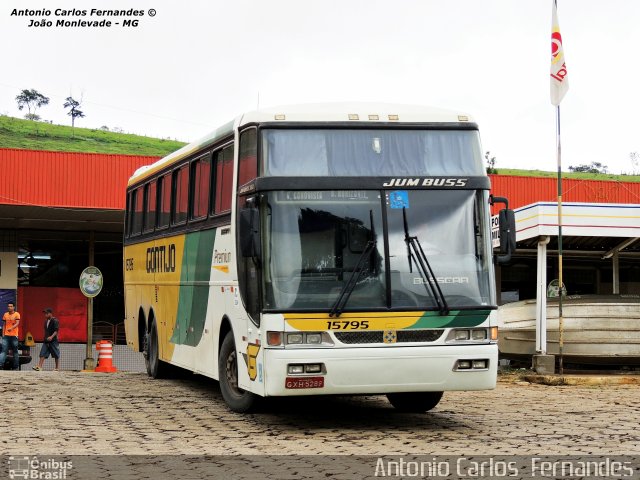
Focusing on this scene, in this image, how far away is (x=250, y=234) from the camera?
37.1ft

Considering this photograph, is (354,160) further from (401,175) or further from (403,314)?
(403,314)

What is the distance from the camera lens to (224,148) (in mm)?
13477

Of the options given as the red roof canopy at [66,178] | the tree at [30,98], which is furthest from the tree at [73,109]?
the red roof canopy at [66,178]

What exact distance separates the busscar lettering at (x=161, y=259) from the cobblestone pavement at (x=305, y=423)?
1821 millimetres

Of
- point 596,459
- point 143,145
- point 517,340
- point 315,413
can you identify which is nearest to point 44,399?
point 315,413

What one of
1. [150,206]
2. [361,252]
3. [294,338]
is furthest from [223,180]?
[150,206]

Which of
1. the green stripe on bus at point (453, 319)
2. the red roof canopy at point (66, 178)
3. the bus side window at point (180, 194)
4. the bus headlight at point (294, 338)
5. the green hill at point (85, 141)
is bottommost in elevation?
the bus headlight at point (294, 338)

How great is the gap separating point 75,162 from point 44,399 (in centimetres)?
1862

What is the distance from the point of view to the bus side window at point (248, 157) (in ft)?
Answer: 39.1

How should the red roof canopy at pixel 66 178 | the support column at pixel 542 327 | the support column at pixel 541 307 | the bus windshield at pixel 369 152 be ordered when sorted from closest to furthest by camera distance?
the bus windshield at pixel 369 152 < the support column at pixel 542 327 < the support column at pixel 541 307 < the red roof canopy at pixel 66 178

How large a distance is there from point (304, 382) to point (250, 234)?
1585mm

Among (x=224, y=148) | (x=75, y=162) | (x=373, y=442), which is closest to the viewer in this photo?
(x=373, y=442)

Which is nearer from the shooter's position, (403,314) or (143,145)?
(403,314)

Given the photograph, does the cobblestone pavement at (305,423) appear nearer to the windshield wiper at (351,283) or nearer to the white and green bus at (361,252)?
the white and green bus at (361,252)
